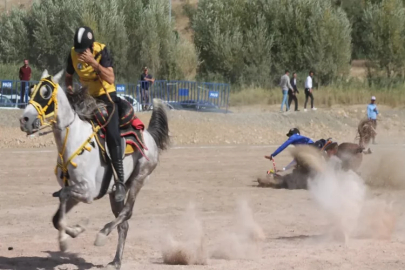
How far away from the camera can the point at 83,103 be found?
8.88m

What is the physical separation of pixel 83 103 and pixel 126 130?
0.70 m

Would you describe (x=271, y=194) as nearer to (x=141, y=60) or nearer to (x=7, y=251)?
(x=7, y=251)

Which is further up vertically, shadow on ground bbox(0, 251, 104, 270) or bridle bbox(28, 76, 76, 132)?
bridle bbox(28, 76, 76, 132)

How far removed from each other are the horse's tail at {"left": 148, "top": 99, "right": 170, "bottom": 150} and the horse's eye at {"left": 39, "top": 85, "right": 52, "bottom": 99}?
2183 millimetres

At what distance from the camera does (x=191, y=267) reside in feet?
29.3

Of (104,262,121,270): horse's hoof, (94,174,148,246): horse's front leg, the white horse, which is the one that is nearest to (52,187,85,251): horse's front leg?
the white horse

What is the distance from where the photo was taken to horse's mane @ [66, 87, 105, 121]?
8828mm

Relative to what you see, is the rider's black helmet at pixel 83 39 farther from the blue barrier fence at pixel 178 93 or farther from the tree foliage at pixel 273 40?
the tree foliage at pixel 273 40

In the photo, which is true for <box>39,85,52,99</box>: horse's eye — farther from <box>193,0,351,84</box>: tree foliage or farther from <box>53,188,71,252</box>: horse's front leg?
<box>193,0,351,84</box>: tree foliage

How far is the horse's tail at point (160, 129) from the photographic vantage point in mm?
10305

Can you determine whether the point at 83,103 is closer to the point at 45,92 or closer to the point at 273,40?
the point at 45,92

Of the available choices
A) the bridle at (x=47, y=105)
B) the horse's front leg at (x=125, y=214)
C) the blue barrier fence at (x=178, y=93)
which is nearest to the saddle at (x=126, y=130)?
the horse's front leg at (x=125, y=214)

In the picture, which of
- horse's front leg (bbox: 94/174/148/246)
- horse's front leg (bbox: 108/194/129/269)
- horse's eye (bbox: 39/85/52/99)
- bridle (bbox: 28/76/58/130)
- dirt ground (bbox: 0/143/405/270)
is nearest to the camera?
bridle (bbox: 28/76/58/130)

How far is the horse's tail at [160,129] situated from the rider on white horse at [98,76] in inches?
47.5
